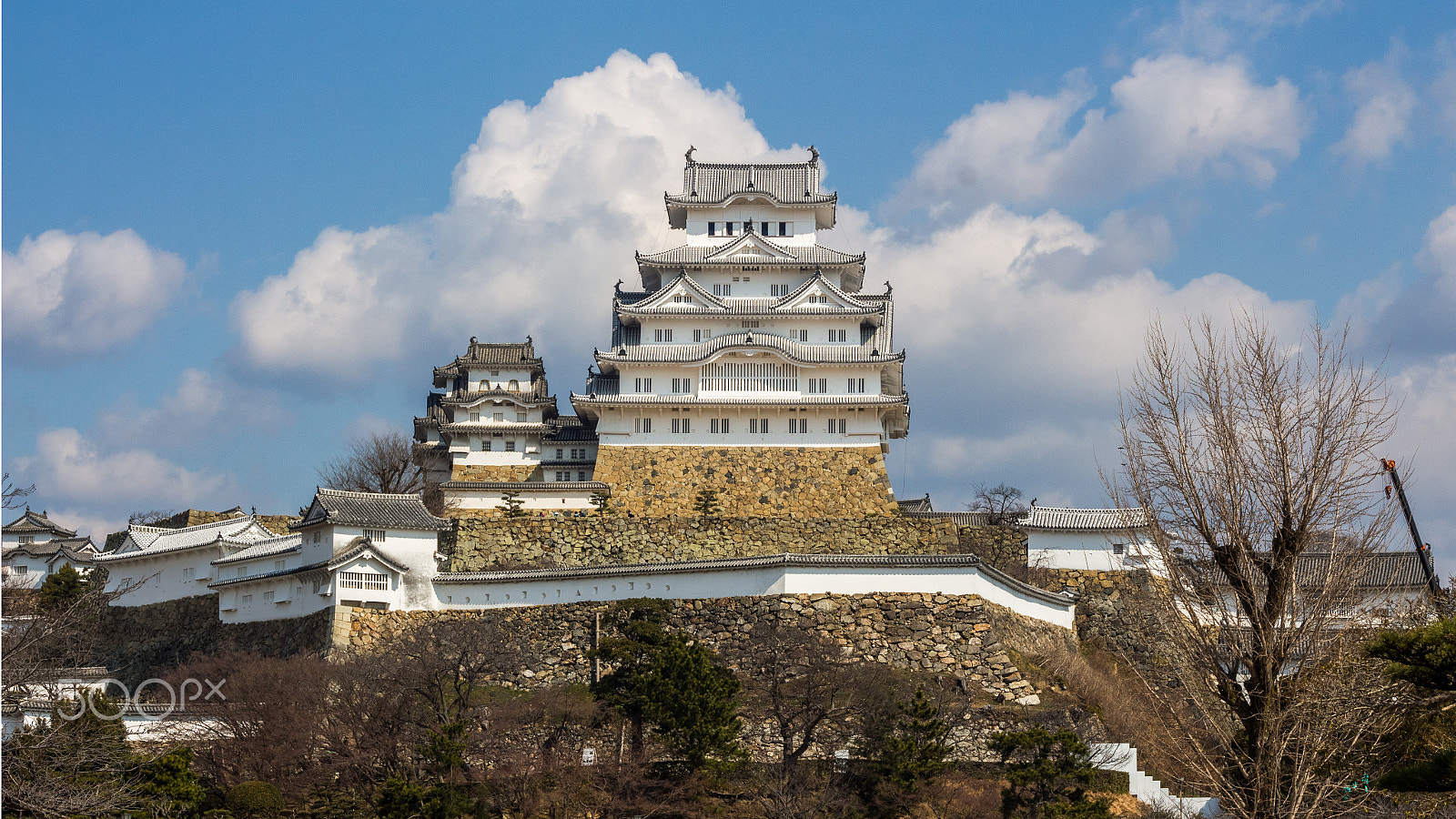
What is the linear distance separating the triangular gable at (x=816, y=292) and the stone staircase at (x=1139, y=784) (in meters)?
18.4

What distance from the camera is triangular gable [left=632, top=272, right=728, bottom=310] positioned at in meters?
42.5

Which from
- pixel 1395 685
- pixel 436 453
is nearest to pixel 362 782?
pixel 1395 685

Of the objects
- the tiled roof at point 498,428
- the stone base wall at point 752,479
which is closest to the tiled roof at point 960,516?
A: the stone base wall at point 752,479

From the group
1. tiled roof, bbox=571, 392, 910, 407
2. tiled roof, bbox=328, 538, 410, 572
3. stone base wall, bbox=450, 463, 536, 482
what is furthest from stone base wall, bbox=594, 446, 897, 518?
tiled roof, bbox=328, 538, 410, 572

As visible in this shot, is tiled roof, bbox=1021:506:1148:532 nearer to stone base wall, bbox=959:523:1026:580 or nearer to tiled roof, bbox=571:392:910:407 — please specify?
stone base wall, bbox=959:523:1026:580

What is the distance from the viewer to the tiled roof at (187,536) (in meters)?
37.9

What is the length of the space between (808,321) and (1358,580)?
2966cm

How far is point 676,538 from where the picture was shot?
118 ft

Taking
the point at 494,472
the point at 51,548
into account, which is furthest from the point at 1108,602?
the point at 51,548

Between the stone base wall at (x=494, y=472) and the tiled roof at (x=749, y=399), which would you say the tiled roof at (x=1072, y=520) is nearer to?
the tiled roof at (x=749, y=399)

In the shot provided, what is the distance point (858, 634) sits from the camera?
97.1 feet

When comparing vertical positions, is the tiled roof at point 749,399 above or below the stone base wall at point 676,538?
above

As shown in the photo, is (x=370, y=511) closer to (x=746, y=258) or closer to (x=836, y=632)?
(x=836, y=632)

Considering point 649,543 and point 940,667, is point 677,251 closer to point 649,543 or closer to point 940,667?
point 649,543
